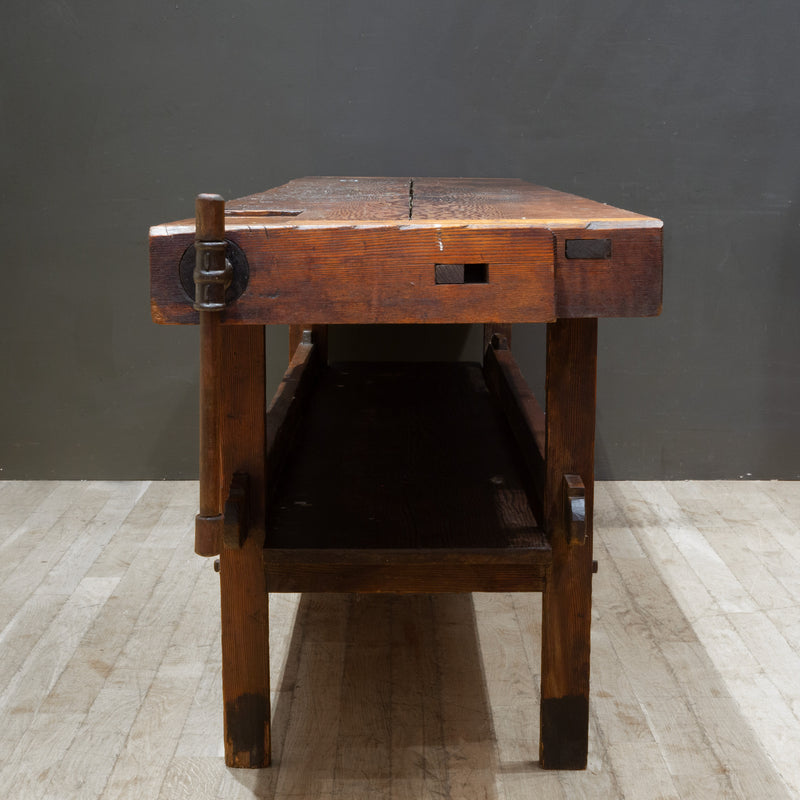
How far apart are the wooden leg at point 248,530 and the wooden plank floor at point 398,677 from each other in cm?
16

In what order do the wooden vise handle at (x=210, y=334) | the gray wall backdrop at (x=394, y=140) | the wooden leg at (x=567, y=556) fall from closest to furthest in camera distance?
the wooden vise handle at (x=210, y=334) < the wooden leg at (x=567, y=556) < the gray wall backdrop at (x=394, y=140)

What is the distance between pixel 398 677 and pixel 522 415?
1.71 feet

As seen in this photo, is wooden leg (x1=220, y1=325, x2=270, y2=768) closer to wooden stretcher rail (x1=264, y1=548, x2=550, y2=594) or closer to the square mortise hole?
wooden stretcher rail (x1=264, y1=548, x2=550, y2=594)

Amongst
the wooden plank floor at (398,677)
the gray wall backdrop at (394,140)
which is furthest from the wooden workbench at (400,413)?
the gray wall backdrop at (394,140)

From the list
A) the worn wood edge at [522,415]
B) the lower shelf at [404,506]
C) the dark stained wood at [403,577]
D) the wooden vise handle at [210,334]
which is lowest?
the dark stained wood at [403,577]

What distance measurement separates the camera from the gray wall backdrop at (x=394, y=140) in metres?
2.63

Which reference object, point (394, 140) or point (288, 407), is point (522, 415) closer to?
point (288, 407)

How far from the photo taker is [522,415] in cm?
183

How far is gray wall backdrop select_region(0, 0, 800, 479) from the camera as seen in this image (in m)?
2.63

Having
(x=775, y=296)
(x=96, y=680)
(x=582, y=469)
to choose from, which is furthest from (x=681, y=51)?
(x=96, y=680)

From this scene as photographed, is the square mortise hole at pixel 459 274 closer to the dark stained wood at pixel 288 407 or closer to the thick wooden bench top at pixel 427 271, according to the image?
the thick wooden bench top at pixel 427 271

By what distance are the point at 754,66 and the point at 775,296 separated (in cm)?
63

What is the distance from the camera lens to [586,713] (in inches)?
58.5

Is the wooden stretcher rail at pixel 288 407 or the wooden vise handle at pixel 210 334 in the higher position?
the wooden vise handle at pixel 210 334
